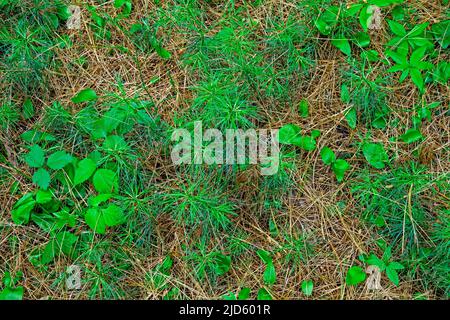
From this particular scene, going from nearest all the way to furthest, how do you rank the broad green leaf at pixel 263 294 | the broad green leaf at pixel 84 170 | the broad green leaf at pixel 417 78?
the broad green leaf at pixel 263 294
the broad green leaf at pixel 84 170
the broad green leaf at pixel 417 78

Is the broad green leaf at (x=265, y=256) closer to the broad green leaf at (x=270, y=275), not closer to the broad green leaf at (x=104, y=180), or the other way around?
the broad green leaf at (x=270, y=275)

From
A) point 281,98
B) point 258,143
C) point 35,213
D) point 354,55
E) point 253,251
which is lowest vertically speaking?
point 253,251

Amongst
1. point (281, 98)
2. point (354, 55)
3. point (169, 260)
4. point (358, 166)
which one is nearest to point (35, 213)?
point (169, 260)

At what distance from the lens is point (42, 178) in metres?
2.39

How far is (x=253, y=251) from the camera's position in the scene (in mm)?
2357

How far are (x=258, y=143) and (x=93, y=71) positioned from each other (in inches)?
36.6

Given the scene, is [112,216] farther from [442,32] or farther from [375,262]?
[442,32]

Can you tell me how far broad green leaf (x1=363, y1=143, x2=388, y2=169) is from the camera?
244cm

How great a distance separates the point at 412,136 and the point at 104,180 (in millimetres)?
1469

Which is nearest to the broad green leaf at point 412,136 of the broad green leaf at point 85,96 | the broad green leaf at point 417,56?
the broad green leaf at point 417,56

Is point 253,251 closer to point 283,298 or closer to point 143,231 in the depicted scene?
point 283,298

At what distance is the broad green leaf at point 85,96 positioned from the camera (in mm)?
2527

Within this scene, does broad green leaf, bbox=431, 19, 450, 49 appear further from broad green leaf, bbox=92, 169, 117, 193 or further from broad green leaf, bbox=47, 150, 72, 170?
broad green leaf, bbox=47, 150, 72, 170

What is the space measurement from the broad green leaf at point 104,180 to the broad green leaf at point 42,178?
22 centimetres
